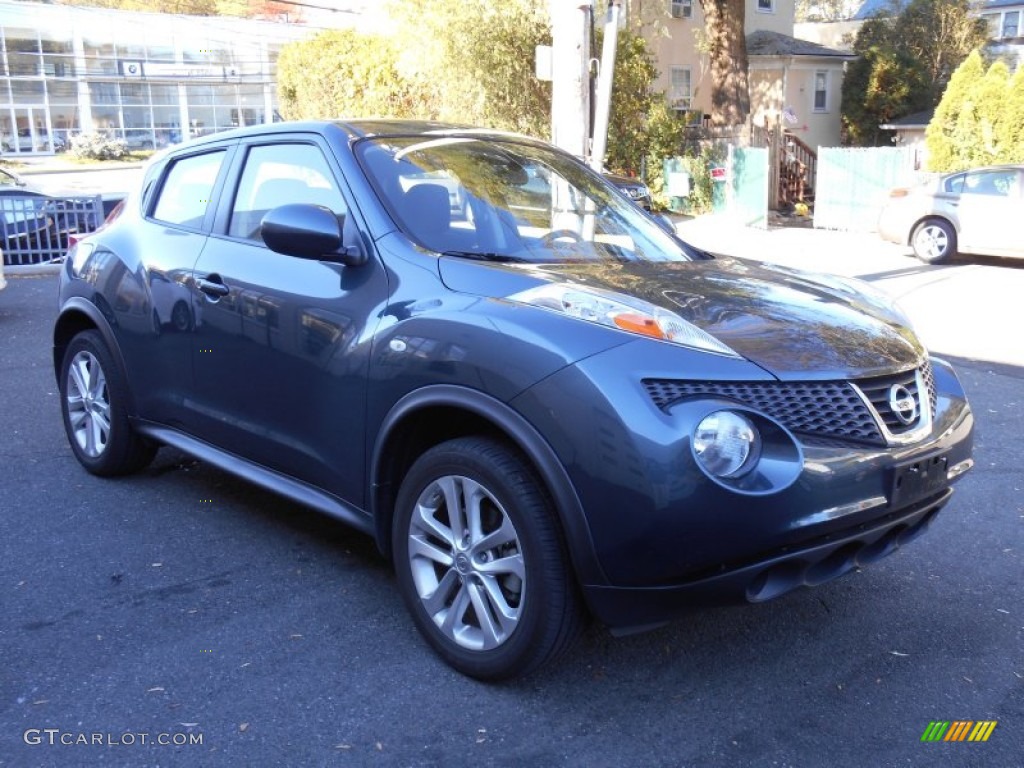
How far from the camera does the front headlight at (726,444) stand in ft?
9.53

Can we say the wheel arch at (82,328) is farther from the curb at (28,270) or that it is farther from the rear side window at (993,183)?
the rear side window at (993,183)

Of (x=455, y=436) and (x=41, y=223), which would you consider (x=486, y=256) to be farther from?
(x=41, y=223)

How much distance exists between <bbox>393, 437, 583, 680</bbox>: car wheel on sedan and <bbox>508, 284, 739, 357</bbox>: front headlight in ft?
1.59

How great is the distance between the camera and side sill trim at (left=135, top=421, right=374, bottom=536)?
384cm

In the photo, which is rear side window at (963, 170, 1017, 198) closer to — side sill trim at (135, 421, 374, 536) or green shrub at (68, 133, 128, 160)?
side sill trim at (135, 421, 374, 536)

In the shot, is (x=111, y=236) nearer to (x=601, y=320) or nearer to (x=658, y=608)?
(x=601, y=320)

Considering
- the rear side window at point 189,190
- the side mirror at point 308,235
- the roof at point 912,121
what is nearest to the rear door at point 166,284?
the rear side window at point 189,190

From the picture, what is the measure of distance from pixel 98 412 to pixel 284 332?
1940 millimetres

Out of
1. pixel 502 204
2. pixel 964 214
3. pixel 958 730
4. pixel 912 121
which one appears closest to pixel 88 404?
pixel 502 204

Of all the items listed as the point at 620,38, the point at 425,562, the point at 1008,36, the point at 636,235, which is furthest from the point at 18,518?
the point at 1008,36

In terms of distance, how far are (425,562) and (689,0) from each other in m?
30.7


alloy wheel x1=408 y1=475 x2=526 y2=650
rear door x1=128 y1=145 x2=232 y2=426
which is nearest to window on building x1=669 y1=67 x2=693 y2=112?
rear door x1=128 y1=145 x2=232 y2=426

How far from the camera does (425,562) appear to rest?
11.7ft

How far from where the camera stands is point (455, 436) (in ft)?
11.8
